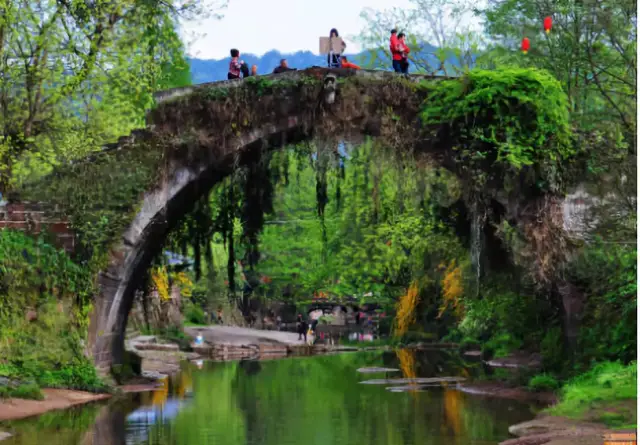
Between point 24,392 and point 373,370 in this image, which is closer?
point 24,392

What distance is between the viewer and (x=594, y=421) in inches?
766

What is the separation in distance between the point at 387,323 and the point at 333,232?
894cm

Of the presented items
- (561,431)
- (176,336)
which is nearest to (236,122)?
(561,431)

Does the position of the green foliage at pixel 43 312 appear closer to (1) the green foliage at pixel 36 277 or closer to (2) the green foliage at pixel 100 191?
(1) the green foliage at pixel 36 277

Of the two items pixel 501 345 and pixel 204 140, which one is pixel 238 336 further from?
pixel 204 140

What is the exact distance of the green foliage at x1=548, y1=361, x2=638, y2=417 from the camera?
20.5 meters

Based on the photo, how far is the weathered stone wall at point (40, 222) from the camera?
27.3 m

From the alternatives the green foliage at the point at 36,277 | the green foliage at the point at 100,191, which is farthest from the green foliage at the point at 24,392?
the green foliage at the point at 100,191

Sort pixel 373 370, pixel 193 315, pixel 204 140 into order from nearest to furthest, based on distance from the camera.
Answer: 1. pixel 204 140
2. pixel 373 370
3. pixel 193 315

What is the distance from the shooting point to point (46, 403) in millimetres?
24891

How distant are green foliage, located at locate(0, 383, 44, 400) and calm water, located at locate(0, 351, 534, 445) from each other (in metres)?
1.04

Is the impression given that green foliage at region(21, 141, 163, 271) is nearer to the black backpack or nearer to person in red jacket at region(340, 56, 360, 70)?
the black backpack

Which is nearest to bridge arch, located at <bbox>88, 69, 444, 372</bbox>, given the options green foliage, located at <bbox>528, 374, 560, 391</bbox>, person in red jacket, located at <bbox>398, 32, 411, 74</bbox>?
person in red jacket, located at <bbox>398, 32, 411, 74</bbox>

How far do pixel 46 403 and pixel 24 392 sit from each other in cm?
52
